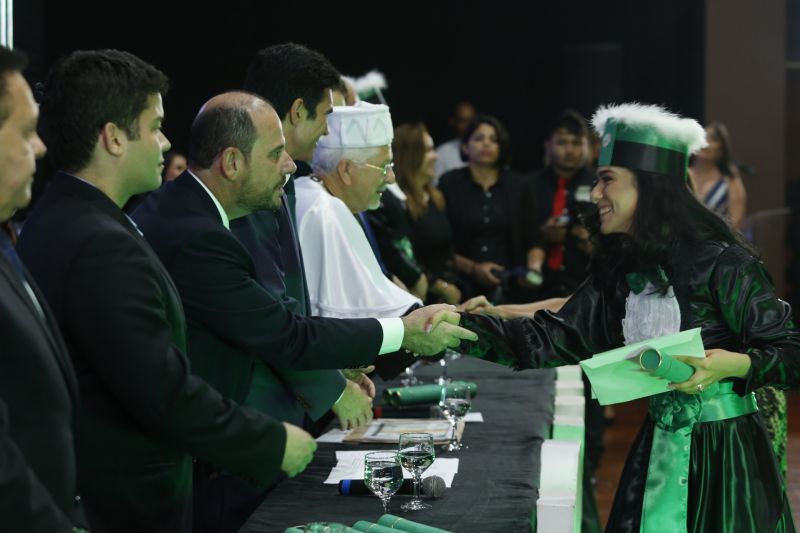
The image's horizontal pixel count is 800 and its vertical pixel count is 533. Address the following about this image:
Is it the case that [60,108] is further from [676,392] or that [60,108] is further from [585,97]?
[585,97]

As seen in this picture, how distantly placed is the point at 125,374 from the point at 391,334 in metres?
0.95

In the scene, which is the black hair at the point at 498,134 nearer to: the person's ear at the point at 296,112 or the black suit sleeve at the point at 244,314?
the person's ear at the point at 296,112

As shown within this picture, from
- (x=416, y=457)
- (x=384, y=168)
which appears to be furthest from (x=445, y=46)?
(x=416, y=457)

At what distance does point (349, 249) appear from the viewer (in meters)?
3.35

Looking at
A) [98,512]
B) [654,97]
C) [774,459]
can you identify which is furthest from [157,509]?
[654,97]

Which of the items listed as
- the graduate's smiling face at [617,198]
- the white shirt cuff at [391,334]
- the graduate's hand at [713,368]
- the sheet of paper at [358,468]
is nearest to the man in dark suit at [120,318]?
the sheet of paper at [358,468]

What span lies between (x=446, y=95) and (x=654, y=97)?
6.05ft

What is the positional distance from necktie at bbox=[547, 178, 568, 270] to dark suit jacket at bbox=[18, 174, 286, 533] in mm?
4453

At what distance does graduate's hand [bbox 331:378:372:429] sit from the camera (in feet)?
9.41

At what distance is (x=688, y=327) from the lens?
2.78 m

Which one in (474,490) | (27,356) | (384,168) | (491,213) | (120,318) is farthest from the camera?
(491,213)

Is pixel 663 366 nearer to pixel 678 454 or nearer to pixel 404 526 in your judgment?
pixel 678 454

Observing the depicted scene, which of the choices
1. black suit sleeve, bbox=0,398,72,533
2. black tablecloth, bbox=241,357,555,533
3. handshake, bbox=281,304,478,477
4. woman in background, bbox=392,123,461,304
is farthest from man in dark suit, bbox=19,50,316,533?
woman in background, bbox=392,123,461,304

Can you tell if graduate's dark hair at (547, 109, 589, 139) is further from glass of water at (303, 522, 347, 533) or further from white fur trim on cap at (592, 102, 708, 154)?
glass of water at (303, 522, 347, 533)
